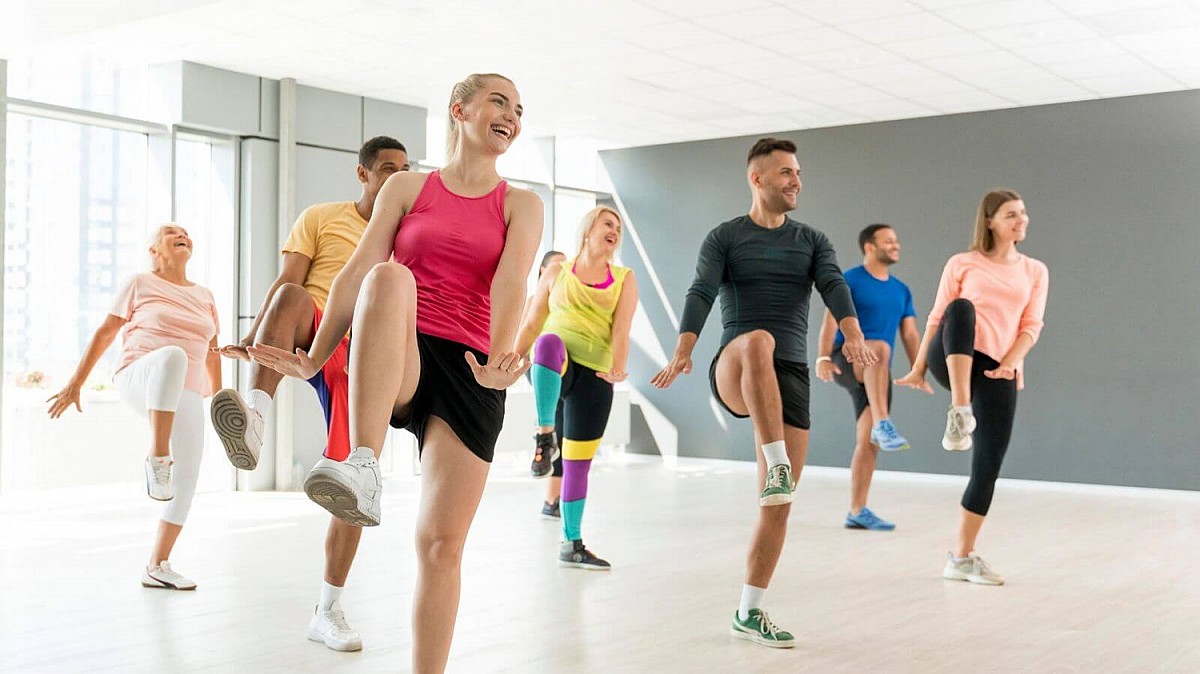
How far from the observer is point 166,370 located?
4.51 metres

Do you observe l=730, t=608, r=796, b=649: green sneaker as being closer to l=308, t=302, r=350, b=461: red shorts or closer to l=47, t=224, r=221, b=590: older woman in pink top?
l=308, t=302, r=350, b=461: red shorts

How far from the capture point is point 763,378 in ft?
12.2

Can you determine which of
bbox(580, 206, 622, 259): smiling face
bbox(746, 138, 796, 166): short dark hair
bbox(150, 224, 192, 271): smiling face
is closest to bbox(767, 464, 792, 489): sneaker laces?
bbox(746, 138, 796, 166): short dark hair

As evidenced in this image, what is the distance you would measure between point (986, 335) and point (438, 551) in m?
3.06

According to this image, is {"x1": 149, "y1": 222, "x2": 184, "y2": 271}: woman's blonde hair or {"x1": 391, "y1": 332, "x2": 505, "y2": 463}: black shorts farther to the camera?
{"x1": 149, "y1": 222, "x2": 184, "y2": 271}: woman's blonde hair

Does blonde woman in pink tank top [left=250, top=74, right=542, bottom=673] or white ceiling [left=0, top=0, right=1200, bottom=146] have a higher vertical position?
white ceiling [left=0, top=0, right=1200, bottom=146]

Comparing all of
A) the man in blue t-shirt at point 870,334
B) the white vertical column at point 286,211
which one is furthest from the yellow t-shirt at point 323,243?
the white vertical column at point 286,211

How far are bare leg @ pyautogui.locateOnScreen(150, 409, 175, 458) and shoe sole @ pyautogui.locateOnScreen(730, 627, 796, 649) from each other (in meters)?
2.22

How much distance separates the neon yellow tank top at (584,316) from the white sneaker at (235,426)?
8.12 feet

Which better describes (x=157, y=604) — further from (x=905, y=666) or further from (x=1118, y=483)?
(x=1118, y=483)

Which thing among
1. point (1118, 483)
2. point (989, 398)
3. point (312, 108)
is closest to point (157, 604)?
point (989, 398)

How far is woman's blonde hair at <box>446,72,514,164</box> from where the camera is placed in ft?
8.70

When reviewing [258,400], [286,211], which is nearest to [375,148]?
[258,400]

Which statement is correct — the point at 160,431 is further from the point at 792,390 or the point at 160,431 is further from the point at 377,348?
the point at 377,348
